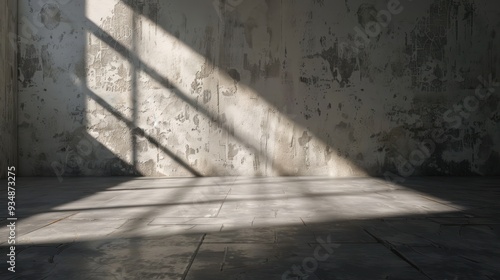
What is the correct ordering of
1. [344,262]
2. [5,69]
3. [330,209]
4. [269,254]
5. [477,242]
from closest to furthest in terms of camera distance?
[344,262] → [269,254] → [477,242] → [330,209] → [5,69]

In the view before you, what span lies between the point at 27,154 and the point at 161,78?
9.48ft

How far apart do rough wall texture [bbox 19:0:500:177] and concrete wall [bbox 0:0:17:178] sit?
18cm

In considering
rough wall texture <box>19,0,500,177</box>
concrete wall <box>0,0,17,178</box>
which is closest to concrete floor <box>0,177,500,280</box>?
rough wall texture <box>19,0,500,177</box>

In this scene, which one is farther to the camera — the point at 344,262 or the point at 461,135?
the point at 461,135

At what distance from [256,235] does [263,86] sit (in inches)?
209

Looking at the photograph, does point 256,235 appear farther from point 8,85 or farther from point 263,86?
point 8,85

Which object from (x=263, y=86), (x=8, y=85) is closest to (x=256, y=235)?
(x=263, y=86)

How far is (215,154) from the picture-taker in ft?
25.3

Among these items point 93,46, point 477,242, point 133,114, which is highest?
point 93,46

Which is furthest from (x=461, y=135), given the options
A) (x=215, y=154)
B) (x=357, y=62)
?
(x=215, y=154)

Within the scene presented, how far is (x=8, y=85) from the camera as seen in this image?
7.51 meters

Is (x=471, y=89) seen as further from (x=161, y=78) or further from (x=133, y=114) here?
(x=133, y=114)

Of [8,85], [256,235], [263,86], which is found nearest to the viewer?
[256,235]

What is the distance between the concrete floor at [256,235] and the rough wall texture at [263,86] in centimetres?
253
